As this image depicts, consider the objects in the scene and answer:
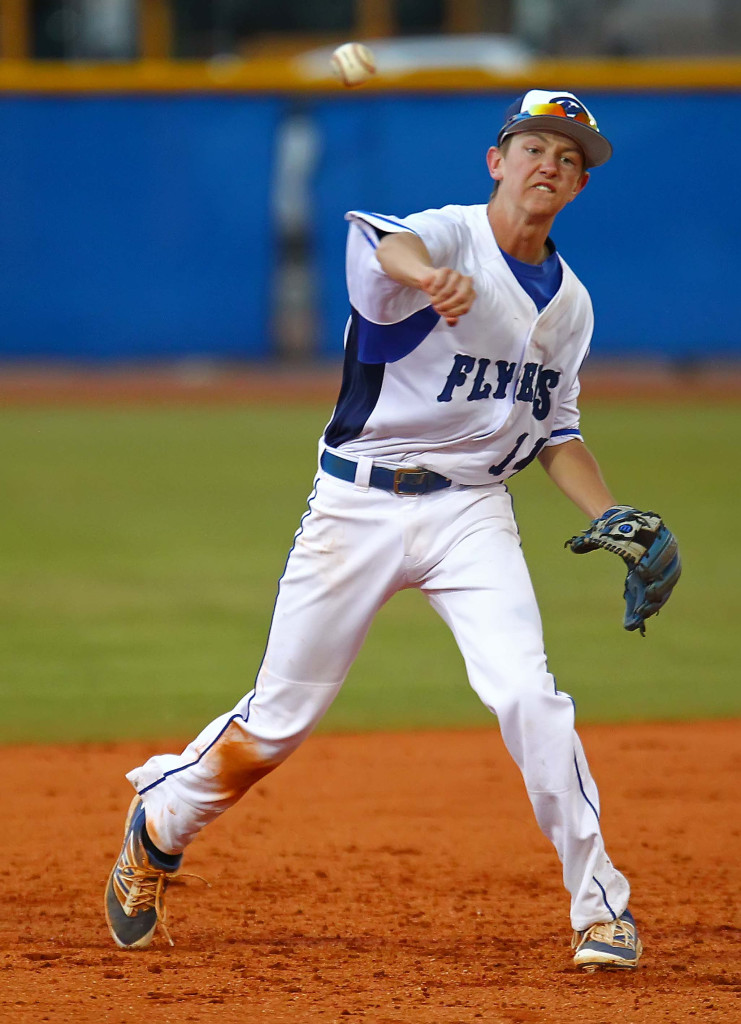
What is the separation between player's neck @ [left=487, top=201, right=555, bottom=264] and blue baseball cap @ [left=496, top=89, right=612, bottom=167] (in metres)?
0.19

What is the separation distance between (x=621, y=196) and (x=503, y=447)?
40.1 ft

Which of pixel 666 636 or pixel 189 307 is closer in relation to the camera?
pixel 666 636

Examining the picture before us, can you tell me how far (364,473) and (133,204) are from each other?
40.9 feet

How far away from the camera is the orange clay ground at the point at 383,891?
329cm

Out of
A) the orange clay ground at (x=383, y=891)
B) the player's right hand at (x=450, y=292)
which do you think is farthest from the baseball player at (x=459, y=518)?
the player's right hand at (x=450, y=292)

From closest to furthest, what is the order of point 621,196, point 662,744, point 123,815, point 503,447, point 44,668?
1. point 503,447
2. point 123,815
3. point 662,744
4. point 44,668
5. point 621,196

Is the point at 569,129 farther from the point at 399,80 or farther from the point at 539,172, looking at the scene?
the point at 399,80

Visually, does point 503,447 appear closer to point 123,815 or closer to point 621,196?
point 123,815

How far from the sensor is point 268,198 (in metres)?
15.4

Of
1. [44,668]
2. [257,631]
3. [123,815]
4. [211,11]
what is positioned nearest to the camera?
[123,815]

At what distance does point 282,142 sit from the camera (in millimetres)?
15375

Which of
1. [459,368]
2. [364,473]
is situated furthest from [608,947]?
[459,368]

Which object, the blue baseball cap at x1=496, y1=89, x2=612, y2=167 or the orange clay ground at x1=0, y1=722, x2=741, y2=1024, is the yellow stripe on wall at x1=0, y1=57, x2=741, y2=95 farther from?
the blue baseball cap at x1=496, y1=89, x2=612, y2=167

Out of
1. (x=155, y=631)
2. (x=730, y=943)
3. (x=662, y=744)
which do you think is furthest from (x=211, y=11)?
(x=730, y=943)
